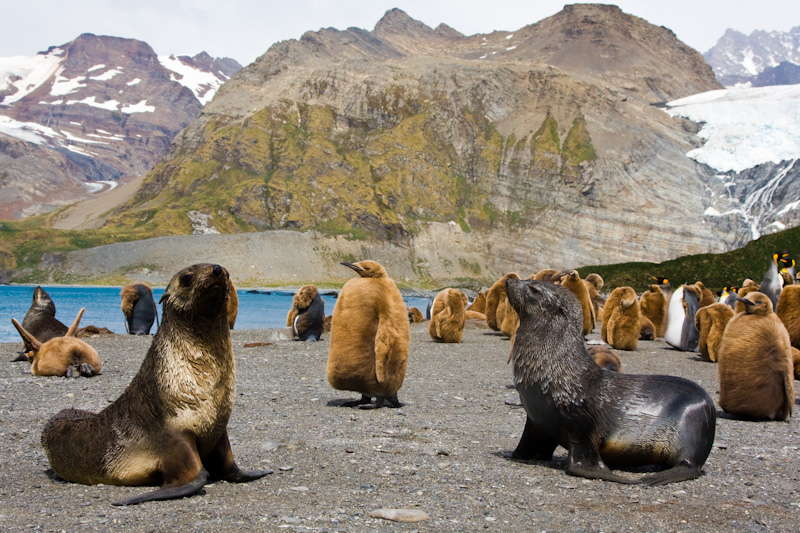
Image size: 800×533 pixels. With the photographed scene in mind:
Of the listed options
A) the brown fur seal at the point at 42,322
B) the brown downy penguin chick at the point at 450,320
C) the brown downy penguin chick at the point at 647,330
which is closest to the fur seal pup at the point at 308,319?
the brown downy penguin chick at the point at 450,320

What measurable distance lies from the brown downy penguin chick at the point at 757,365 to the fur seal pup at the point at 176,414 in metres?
6.75

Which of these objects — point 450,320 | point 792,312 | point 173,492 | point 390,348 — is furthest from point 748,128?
point 173,492

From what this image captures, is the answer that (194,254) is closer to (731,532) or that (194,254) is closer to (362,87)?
(362,87)

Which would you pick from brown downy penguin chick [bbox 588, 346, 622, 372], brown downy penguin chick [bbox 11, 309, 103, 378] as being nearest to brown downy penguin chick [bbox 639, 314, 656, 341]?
brown downy penguin chick [bbox 588, 346, 622, 372]

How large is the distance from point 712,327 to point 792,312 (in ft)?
5.91

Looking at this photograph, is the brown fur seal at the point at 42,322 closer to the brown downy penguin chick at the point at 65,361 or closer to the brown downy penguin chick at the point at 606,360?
the brown downy penguin chick at the point at 65,361

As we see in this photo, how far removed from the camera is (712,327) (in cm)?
1714

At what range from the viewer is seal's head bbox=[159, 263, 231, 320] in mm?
5422

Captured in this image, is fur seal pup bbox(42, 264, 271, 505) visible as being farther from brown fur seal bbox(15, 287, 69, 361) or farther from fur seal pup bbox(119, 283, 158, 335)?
fur seal pup bbox(119, 283, 158, 335)

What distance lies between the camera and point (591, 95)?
561 ft

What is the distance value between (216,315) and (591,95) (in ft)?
580

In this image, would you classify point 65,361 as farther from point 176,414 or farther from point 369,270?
point 176,414

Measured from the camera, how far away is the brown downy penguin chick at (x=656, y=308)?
24.4 m

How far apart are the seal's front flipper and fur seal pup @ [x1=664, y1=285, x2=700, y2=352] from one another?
18.1m
